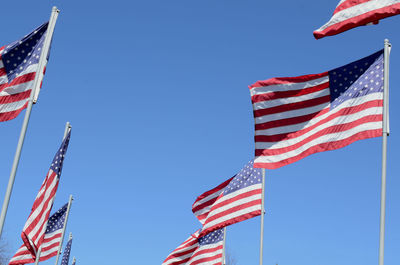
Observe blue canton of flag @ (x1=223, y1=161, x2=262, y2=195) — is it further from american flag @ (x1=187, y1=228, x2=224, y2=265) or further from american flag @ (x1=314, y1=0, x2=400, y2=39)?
american flag @ (x1=314, y1=0, x2=400, y2=39)

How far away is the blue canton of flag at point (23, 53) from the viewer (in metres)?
12.9

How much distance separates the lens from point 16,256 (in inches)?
869

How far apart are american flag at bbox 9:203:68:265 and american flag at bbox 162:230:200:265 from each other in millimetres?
4367

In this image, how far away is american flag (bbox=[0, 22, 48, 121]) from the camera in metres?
12.6

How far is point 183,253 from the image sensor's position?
24.5m

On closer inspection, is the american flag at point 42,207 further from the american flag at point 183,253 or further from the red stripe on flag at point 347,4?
the red stripe on flag at point 347,4

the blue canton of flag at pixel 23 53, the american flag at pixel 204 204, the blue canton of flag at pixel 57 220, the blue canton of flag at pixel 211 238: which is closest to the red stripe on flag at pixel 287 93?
the blue canton of flag at pixel 23 53

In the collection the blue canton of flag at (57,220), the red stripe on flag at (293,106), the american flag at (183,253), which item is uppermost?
the red stripe on flag at (293,106)

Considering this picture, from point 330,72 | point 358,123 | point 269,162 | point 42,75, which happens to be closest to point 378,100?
point 358,123

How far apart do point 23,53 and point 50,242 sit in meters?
12.8

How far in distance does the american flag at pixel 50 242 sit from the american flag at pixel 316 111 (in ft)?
39.5

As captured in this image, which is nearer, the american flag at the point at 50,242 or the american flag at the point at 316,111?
the american flag at the point at 316,111

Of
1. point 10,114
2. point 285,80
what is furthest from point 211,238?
point 10,114

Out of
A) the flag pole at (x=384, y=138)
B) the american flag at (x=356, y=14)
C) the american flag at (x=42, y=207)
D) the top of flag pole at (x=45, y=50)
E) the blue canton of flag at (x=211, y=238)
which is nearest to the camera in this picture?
the flag pole at (x=384, y=138)
